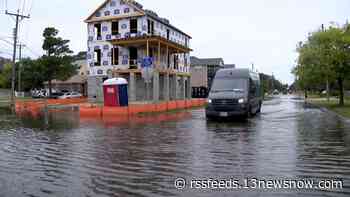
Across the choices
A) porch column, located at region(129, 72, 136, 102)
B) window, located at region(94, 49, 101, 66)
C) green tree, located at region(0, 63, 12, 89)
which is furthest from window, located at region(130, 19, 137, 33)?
green tree, located at region(0, 63, 12, 89)

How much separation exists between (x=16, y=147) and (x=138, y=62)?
26296mm

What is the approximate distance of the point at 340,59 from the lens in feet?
84.1

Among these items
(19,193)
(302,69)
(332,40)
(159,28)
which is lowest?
(19,193)

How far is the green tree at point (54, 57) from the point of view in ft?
154

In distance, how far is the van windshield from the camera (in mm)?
17998

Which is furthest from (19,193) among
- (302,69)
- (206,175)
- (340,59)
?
(302,69)

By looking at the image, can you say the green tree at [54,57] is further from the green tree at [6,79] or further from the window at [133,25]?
the green tree at [6,79]

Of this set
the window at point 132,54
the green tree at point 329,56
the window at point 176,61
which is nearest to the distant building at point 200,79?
the window at point 176,61

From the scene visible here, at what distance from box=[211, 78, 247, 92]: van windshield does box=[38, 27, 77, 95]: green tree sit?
34353mm

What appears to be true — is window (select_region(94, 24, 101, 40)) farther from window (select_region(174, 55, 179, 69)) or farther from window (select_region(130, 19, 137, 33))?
window (select_region(174, 55, 179, 69))

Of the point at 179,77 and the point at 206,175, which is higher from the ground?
the point at 179,77

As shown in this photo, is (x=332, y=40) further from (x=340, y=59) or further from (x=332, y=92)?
(x=332, y=92)

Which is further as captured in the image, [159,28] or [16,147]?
Result: [159,28]

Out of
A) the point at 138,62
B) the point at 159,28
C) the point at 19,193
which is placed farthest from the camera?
the point at 159,28
